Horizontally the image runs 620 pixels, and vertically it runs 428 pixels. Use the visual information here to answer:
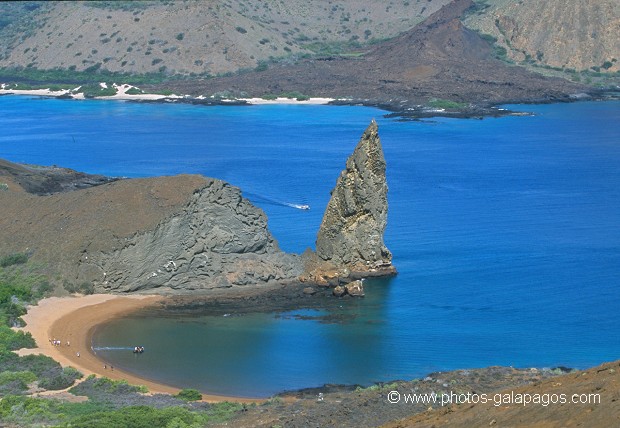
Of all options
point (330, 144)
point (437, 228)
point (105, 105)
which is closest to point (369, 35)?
point (105, 105)

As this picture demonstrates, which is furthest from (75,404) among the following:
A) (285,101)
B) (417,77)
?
(417,77)

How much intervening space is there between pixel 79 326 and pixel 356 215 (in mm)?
12006

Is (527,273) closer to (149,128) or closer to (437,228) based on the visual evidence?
(437,228)

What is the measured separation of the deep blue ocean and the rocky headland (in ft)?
7.73

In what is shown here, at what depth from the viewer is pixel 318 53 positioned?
171 meters

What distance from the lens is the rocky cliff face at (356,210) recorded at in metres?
52.2

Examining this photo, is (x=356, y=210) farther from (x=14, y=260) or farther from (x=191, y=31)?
(x=191, y=31)

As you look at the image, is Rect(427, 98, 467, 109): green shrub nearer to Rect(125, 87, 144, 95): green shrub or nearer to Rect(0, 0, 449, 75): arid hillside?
Rect(125, 87, 144, 95): green shrub

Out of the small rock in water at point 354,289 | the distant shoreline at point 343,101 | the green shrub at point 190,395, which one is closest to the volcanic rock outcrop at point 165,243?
the small rock in water at point 354,289

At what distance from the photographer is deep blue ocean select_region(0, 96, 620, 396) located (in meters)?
43.0

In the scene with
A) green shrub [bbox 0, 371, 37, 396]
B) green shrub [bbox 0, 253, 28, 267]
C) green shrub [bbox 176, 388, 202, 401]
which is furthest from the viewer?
green shrub [bbox 0, 253, 28, 267]

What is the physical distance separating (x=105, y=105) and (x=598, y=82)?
5437 cm

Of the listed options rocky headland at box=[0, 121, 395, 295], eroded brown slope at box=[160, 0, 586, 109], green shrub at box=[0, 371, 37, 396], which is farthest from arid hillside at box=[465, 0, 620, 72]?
green shrub at box=[0, 371, 37, 396]

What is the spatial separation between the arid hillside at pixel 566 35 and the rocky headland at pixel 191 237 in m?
109
